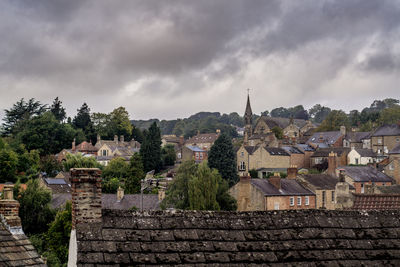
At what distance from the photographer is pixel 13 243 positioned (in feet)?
37.4

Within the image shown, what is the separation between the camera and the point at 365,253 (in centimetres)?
936

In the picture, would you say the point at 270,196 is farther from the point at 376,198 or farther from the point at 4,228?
the point at 4,228

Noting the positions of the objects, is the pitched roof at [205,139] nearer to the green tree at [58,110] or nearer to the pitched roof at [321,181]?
the green tree at [58,110]

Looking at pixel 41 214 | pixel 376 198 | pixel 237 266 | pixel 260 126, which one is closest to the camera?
pixel 237 266

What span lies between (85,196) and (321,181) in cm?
5783

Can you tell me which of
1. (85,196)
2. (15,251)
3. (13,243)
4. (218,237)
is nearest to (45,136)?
(13,243)

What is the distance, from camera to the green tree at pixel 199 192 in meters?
50.7

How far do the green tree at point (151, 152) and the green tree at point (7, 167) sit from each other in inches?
1107

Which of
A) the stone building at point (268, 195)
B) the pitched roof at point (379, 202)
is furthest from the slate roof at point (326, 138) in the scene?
the pitched roof at point (379, 202)

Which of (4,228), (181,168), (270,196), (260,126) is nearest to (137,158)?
(181,168)

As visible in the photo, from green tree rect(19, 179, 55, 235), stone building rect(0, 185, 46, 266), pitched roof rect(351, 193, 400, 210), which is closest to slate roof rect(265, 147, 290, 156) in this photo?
green tree rect(19, 179, 55, 235)

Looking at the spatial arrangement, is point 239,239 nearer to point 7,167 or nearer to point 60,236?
point 60,236

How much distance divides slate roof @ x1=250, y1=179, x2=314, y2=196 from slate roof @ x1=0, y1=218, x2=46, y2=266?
4436cm

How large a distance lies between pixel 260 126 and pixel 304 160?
4087 cm
